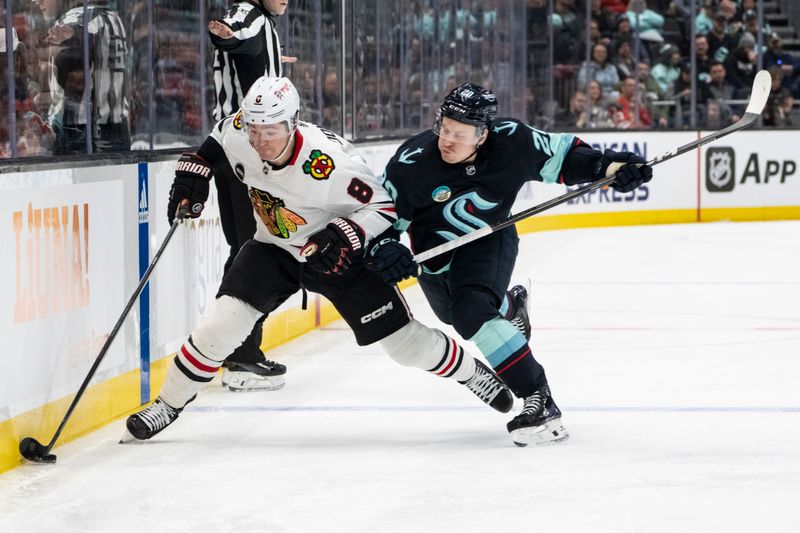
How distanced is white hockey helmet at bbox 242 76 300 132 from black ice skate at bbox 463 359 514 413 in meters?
0.91

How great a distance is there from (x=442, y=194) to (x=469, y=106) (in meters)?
0.29

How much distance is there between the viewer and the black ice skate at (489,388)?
413 centimetres

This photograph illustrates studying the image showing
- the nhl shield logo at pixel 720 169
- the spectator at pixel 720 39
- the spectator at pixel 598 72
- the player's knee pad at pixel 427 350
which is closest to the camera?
the player's knee pad at pixel 427 350

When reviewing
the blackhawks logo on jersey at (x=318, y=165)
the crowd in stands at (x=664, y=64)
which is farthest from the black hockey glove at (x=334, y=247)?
the crowd in stands at (x=664, y=64)

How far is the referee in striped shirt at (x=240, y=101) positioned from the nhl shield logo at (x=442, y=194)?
103 cm

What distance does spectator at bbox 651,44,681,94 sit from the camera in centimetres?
1356

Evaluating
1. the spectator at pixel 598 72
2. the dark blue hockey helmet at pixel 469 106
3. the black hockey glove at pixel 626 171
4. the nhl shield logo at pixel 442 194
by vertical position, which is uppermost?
the spectator at pixel 598 72

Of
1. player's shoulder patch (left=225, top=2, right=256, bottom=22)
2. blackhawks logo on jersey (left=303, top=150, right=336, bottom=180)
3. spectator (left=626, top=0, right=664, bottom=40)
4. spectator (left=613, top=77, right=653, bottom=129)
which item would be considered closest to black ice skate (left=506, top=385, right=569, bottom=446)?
blackhawks logo on jersey (left=303, top=150, right=336, bottom=180)

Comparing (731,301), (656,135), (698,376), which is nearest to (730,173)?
(656,135)

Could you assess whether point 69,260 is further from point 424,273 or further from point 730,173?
point 730,173

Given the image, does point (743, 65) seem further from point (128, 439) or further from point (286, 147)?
point (128, 439)

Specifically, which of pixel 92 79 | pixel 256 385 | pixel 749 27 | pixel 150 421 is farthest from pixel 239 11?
pixel 749 27

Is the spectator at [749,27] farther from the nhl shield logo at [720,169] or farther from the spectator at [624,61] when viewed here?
the nhl shield logo at [720,169]

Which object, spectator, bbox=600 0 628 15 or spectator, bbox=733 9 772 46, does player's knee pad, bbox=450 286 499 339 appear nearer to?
spectator, bbox=600 0 628 15
